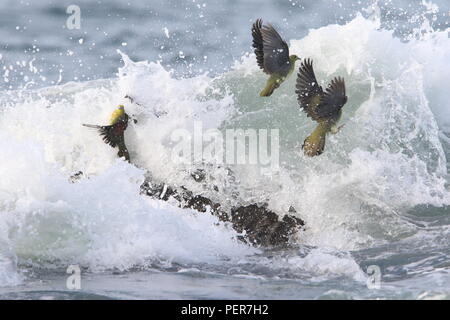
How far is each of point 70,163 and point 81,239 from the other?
1343 millimetres

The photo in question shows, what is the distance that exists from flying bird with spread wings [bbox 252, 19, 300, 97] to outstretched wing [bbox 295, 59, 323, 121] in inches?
11.2

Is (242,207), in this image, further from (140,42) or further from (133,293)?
(140,42)

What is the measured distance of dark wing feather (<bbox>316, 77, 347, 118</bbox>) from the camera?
700 centimetres

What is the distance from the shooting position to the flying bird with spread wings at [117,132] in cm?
758

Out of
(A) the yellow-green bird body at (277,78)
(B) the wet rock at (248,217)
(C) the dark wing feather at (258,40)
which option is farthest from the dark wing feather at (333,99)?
(B) the wet rock at (248,217)

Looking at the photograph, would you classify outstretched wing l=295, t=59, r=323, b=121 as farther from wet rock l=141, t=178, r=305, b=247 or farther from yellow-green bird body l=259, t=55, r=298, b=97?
wet rock l=141, t=178, r=305, b=247

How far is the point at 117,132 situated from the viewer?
25.0ft

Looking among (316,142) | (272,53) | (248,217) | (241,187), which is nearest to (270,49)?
(272,53)

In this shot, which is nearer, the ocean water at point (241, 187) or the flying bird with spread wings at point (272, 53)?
the ocean water at point (241, 187)

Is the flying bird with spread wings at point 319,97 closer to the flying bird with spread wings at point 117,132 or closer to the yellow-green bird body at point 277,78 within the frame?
the yellow-green bird body at point 277,78

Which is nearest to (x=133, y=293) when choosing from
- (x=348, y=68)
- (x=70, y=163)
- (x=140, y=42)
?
(x=70, y=163)

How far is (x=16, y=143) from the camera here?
706cm

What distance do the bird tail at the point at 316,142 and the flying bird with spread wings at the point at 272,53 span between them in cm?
51
